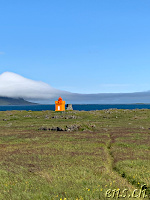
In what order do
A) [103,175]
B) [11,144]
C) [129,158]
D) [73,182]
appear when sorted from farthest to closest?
[11,144]
[129,158]
[103,175]
[73,182]

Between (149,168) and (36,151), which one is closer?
(149,168)

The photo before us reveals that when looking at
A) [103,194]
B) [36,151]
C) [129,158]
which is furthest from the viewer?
[36,151]

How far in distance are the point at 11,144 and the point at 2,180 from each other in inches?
772

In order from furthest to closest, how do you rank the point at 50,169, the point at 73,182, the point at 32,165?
the point at 32,165 → the point at 50,169 → the point at 73,182

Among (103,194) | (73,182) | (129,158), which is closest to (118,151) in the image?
(129,158)

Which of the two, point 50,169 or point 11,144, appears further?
point 11,144

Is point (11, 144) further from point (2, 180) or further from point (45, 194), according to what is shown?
point (45, 194)

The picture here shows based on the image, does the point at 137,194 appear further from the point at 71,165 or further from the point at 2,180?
the point at 2,180

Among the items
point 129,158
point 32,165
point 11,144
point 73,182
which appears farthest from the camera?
point 11,144

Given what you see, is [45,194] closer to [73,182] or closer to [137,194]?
[73,182]

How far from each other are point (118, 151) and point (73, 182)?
49.2 ft

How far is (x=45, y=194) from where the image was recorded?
1557 cm

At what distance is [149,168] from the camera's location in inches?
875

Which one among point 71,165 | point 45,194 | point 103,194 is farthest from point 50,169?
point 103,194
